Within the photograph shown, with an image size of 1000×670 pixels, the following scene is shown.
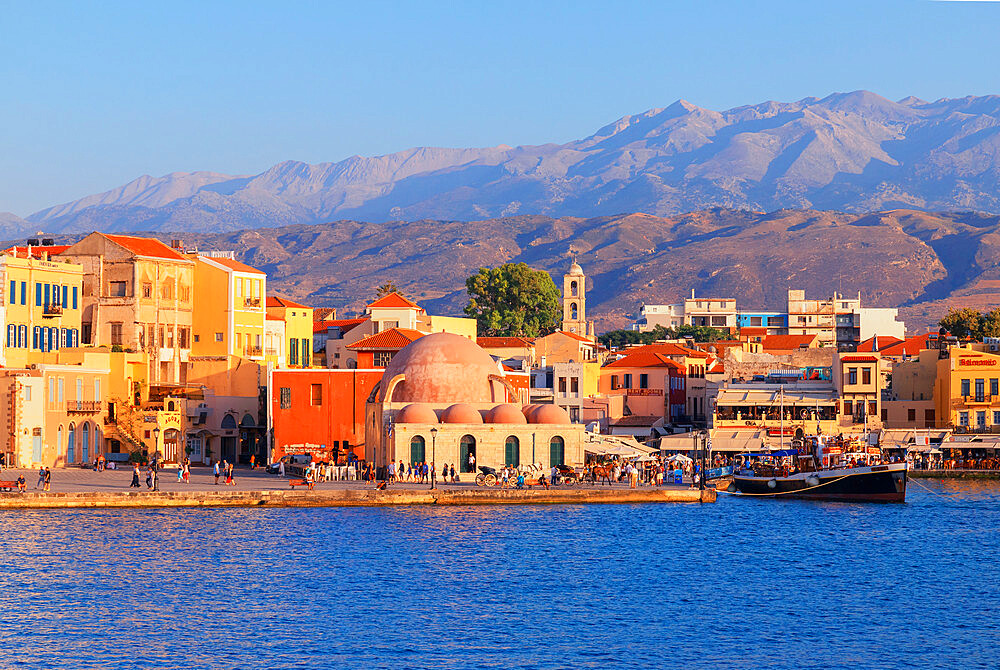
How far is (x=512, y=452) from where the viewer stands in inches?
2596

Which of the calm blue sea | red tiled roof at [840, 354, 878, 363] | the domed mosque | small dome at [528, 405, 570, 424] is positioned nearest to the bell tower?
red tiled roof at [840, 354, 878, 363]

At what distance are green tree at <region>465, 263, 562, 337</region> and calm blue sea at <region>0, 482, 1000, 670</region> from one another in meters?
74.4

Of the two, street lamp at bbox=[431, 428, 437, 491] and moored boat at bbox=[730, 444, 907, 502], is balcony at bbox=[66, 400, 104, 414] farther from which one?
moored boat at bbox=[730, 444, 907, 502]

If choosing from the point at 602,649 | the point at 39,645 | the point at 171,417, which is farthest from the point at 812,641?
the point at 171,417

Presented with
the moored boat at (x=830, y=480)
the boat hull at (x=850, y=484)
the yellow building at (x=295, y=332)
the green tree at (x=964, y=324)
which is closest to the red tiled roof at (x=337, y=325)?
the yellow building at (x=295, y=332)

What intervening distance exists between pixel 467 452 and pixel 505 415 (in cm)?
229

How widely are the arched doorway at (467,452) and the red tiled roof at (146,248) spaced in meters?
25.9

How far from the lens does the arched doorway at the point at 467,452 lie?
215 ft

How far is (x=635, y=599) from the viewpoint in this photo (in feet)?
136

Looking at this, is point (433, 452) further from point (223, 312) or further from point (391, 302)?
point (391, 302)

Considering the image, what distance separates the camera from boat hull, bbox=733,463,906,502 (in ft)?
224

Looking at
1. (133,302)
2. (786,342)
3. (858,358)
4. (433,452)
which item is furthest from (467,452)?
(786,342)

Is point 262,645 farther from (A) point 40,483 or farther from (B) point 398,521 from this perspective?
(A) point 40,483

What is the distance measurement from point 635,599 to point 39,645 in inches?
624
